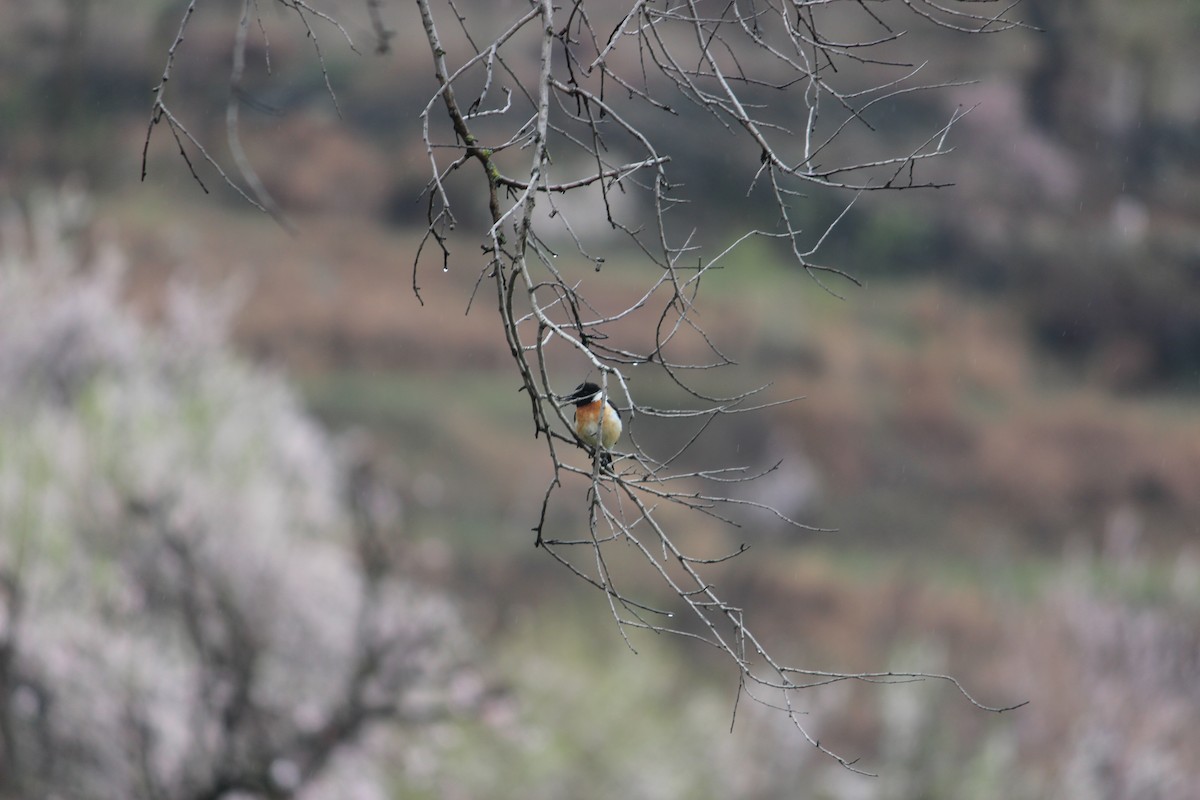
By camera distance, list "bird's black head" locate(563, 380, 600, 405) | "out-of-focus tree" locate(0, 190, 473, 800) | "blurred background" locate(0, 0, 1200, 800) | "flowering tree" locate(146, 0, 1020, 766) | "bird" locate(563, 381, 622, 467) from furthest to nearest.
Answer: "blurred background" locate(0, 0, 1200, 800)
"out-of-focus tree" locate(0, 190, 473, 800)
"bird" locate(563, 381, 622, 467)
"bird's black head" locate(563, 380, 600, 405)
"flowering tree" locate(146, 0, 1020, 766)

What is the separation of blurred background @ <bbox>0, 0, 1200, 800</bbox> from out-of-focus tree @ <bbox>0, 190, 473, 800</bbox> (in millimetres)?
358

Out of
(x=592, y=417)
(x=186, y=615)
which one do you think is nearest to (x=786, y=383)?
(x=186, y=615)

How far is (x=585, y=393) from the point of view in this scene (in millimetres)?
2768

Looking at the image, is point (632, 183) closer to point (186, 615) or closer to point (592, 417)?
point (592, 417)

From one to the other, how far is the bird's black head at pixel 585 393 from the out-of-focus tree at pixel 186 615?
13.1 feet

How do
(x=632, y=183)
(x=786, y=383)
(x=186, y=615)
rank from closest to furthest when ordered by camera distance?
(x=632, y=183) < (x=186, y=615) < (x=786, y=383)

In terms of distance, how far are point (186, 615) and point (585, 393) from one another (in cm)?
500

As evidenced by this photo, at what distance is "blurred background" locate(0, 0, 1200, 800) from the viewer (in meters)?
11.6

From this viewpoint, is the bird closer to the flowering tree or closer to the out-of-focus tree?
the flowering tree

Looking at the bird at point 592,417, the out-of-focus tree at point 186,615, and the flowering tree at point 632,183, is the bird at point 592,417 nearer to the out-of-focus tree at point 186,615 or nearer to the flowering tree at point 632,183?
the flowering tree at point 632,183

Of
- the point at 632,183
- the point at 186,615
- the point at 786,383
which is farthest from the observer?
the point at 786,383

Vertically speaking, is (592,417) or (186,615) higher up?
(592,417)

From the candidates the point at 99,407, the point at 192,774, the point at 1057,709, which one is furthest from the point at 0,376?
the point at 1057,709

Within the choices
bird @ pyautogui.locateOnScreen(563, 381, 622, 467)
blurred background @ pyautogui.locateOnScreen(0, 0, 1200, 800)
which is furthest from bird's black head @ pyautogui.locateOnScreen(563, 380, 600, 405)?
blurred background @ pyautogui.locateOnScreen(0, 0, 1200, 800)
